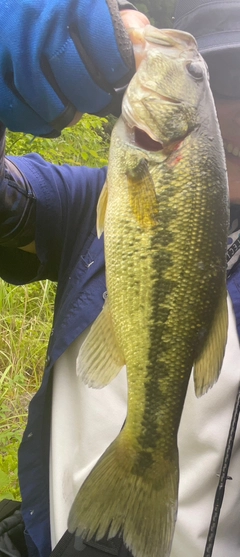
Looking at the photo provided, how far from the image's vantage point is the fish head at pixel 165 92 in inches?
46.4

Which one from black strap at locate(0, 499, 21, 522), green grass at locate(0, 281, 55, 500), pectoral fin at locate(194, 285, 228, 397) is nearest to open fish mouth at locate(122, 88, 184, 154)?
pectoral fin at locate(194, 285, 228, 397)

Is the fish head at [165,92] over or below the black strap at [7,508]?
over

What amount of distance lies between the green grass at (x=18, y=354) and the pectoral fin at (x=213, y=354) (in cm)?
165

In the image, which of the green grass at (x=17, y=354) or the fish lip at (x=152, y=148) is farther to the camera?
the green grass at (x=17, y=354)

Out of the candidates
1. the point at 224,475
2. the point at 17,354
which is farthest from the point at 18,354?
the point at 224,475

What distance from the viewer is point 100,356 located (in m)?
1.13

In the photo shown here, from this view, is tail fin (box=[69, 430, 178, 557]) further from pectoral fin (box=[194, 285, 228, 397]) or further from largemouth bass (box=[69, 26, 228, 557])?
pectoral fin (box=[194, 285, 228, 397])

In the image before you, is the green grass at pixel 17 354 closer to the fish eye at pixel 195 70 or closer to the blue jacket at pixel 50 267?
the blue jacket at pixel 50 267

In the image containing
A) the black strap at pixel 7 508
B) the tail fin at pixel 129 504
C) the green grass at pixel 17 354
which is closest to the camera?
the tail fin at pixel 129 504

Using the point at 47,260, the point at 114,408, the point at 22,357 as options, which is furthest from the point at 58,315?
the point at 22,357

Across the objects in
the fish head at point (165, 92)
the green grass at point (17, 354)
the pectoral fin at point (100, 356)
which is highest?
the fish head at point (165, 92)

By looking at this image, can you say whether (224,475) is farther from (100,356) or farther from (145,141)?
(145,141)

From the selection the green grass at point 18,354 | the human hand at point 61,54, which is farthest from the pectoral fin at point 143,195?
the green grass at point 18,354

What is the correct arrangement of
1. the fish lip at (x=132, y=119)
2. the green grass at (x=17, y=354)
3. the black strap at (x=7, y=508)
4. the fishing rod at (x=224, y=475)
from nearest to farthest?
the fish lip at (x=132, y=119), the fishing rod at (x=224, y=475), the black strap at (x=7, y=508), the green grass at (x=17, y=354)
